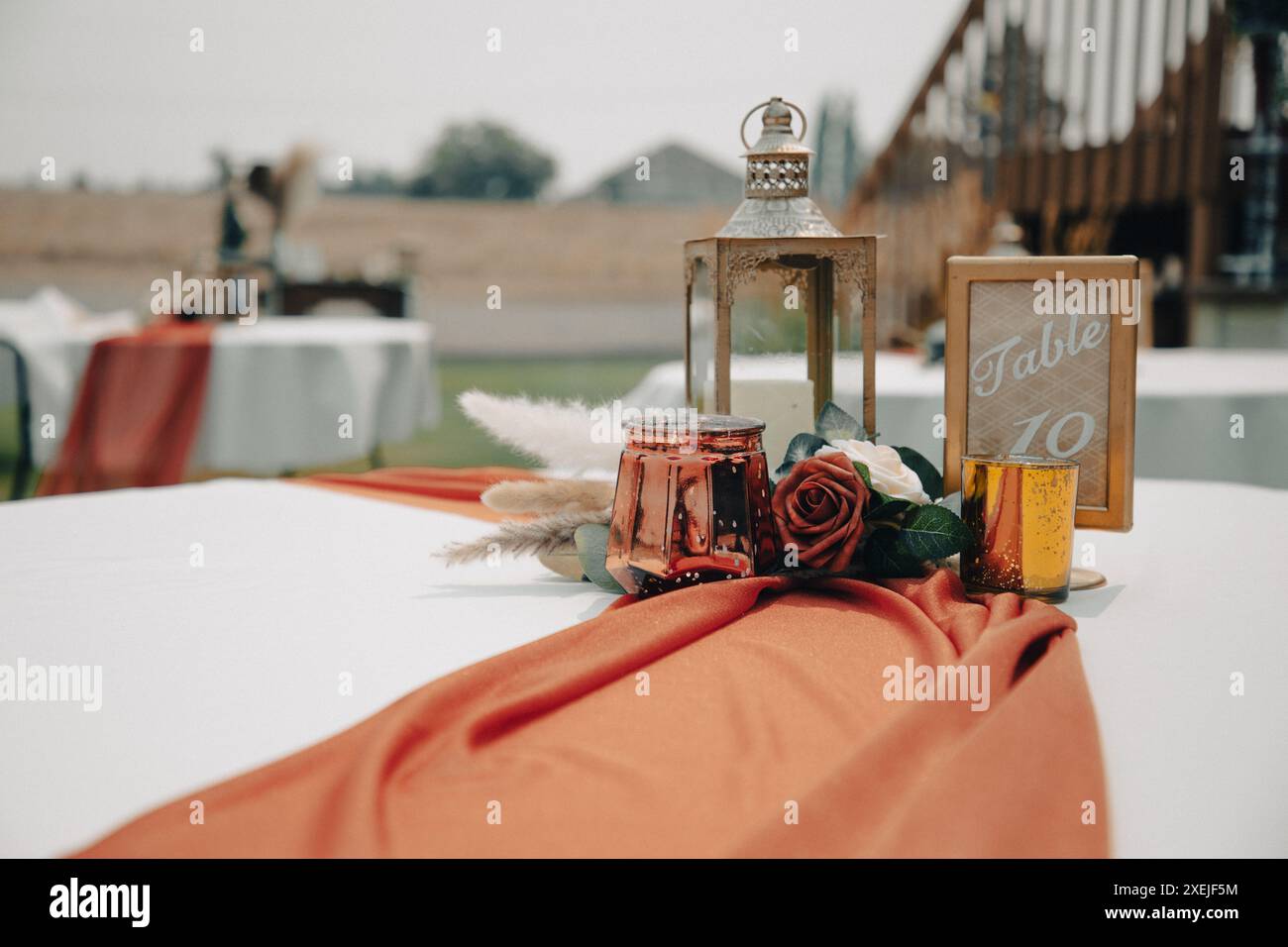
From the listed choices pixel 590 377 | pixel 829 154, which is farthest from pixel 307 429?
pixel 829 154

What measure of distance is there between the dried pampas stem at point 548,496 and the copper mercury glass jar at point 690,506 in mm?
78

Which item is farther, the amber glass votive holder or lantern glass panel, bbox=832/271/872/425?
lantern glass panel, bbox=832/271/872/425

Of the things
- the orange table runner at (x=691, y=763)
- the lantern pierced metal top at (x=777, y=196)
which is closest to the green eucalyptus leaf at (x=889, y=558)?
the orange table runner at (x=691, y=763)

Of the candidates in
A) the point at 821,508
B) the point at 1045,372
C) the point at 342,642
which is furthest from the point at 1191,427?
the point at 342,642

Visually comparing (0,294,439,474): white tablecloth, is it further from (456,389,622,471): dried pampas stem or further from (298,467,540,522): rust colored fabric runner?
(456,389,622,471): dried pampas stem

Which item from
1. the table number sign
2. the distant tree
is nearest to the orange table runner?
the table number sign

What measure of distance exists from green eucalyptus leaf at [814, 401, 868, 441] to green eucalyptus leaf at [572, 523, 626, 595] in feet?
0.67

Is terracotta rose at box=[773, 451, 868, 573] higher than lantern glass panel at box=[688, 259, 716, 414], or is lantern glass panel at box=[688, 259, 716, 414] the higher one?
lantern glass panel at box=[688, 259, 716, 414]

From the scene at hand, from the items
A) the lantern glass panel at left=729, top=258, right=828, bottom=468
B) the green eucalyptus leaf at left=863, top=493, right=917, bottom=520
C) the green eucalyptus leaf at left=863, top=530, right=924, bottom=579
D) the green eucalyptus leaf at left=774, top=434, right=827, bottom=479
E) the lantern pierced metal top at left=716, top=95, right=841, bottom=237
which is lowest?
the green eucalyptus leaf at left=863, top=530, right=924, bottom=579

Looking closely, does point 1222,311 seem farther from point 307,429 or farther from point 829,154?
point 829,154

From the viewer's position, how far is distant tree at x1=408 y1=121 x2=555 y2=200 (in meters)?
34.6

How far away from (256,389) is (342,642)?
2.85 meters

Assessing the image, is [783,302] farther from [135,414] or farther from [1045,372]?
[135,414]

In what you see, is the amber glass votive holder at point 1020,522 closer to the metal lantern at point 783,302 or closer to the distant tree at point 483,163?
the metal lantern at point 783,302
